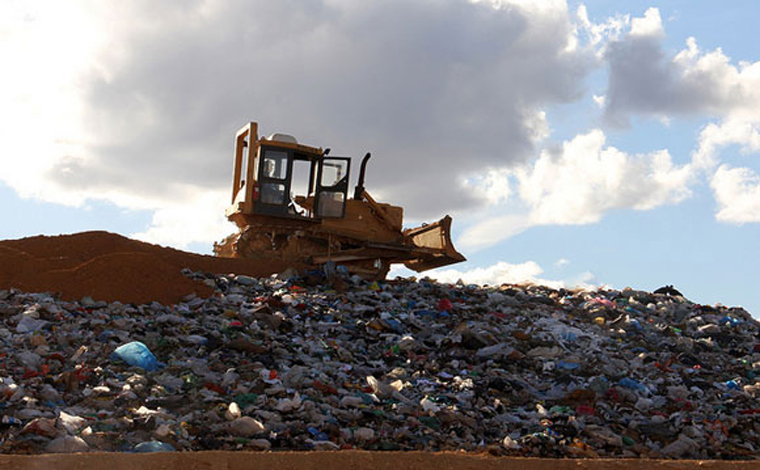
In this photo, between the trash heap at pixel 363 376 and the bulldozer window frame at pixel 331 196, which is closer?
the trash heap at pixel 363 376

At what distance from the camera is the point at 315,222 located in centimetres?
1524

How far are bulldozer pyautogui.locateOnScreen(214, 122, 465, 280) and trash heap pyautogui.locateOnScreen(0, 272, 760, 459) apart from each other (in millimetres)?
1762

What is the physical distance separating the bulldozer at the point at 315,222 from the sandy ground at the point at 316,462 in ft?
25.0

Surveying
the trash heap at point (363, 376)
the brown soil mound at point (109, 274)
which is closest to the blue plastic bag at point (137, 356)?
the trash heap at point (363, 376)

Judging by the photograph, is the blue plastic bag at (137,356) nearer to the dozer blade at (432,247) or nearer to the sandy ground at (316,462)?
the sandy ground at (316,462)

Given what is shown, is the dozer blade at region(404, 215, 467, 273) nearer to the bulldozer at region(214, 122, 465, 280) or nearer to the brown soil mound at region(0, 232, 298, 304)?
the bulldozer at region(214, 122, 465, 280)

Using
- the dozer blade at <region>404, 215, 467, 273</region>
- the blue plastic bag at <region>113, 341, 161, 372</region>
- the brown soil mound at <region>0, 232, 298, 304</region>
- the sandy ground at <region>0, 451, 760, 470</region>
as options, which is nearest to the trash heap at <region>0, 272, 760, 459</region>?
the blue plastic bag at <region>113, 341, 161, 372</region>

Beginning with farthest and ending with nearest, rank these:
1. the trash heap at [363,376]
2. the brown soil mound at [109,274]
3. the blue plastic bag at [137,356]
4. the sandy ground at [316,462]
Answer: the brown soil mound at [109,274], the blue plastic bag at [137,356], the trash heap at [363,376], the sandy ground at [316,462]

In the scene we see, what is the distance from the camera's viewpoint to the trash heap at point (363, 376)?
293 inches

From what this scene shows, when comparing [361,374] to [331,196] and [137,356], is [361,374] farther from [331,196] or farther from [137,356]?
[331,196]

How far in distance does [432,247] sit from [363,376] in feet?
23.4

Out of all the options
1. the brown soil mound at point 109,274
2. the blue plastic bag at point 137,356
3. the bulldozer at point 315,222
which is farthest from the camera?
the bulldozer at point 315,222

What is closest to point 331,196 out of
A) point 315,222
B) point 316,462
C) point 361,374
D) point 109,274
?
point 315,222

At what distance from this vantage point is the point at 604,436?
8227mm
